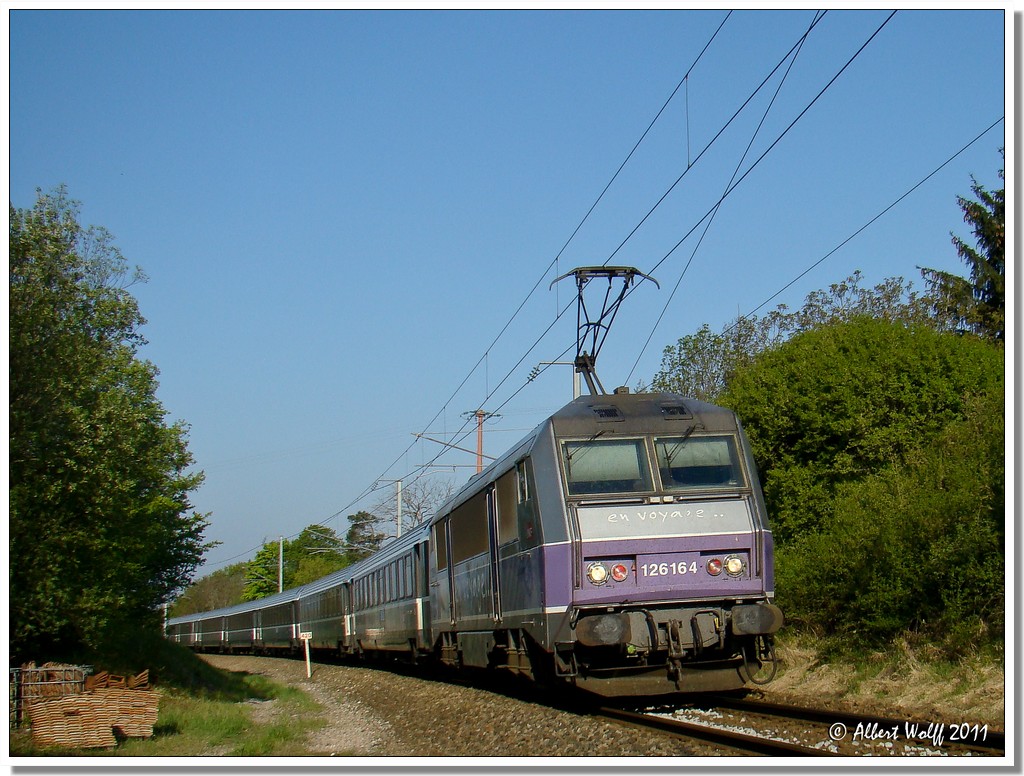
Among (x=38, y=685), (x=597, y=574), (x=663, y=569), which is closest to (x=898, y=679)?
(x=663, y=569)

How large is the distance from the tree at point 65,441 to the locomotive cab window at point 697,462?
909cm

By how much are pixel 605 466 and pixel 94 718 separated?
634 cm

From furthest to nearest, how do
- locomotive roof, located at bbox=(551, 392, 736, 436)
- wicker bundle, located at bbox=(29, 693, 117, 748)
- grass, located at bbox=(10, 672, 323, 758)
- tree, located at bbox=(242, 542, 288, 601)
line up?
tree, located at bbox=(242, 542, 288, 601) < locomotive roof, located at bbox=(551, 392, 736, 436) < grass, located at bbox=(10, 672, 323, 758) < wicker bundle, located at bbox=(29, 693, 117, 748)

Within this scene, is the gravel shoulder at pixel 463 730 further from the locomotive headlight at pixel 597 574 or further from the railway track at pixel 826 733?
the locomotive headlight at pixel 597 574

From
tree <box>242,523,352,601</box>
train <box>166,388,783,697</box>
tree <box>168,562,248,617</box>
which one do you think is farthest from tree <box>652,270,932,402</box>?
tree <box>168,562,248,617</box>

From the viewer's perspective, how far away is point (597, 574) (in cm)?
1180

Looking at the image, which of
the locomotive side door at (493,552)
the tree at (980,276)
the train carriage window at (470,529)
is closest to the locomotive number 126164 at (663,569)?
the locomotive side door at (493,552)

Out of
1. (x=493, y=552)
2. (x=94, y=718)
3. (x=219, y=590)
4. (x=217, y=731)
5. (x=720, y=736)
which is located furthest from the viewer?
(x=219, y=590)

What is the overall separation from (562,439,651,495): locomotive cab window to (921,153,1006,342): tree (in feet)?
78.2

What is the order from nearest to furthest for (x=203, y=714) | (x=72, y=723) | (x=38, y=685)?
(x=72, y=723) → (x=38, y=685) → (x=203, y=714)

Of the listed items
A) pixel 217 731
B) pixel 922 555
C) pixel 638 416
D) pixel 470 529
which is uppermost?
pixel 638 416

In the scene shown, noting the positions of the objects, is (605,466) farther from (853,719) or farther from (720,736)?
(853,719)

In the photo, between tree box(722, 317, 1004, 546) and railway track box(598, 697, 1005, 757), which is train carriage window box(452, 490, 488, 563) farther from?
tree box(722, 317, 1004, 546)

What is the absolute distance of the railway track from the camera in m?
8.70
